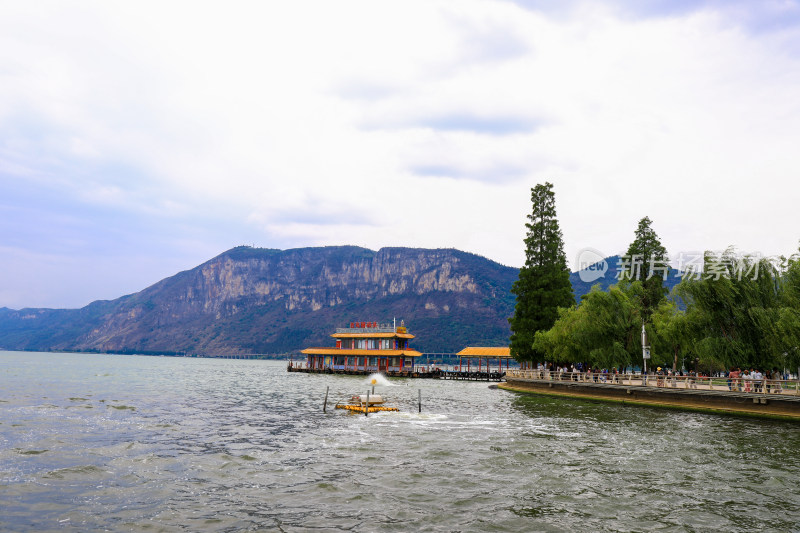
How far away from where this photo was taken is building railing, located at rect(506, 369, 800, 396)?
3536 centimetres

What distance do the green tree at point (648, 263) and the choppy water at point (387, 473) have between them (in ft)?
101

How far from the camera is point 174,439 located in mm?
23578

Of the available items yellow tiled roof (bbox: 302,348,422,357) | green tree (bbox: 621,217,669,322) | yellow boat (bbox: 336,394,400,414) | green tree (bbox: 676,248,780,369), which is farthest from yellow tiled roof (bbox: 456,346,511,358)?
yellow boat (bbox: 336,394,400,414)

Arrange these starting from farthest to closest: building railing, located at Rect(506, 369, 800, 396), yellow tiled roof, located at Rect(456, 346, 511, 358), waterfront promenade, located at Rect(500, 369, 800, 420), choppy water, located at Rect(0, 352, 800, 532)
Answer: yellow tiled roof, located at Rect(456, 346, 511, 358) → building railing, located at Rect(506, 369, 800, 396) → waterfront promenade, located at Rect(500, 369, 800, 420) → choppy water, located at Rect(0, 352, 800, 532)

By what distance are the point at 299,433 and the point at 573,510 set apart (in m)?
15.6

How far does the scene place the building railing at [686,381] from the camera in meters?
35.4

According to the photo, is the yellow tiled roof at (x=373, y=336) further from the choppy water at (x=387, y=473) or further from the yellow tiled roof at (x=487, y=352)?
the choppy water at (x=387, y=473)

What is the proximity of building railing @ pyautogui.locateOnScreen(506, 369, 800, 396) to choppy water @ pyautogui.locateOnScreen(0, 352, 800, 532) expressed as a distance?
177 inches

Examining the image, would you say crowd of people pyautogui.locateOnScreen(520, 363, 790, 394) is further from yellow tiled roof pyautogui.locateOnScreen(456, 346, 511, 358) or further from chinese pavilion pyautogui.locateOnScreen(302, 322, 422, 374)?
chinese pavilion pyautogui.locateOnScreen(302, 322, 422, 374)

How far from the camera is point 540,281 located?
216ft

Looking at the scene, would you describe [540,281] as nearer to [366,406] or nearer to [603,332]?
[603,332]

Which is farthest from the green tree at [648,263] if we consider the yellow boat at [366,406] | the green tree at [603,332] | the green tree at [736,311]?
the yellow boat at [366,406]

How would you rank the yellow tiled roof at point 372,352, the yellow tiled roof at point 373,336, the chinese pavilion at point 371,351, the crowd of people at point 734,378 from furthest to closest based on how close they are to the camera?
the yellow tiled roof at point 373,336
the chinese pavilion at point 371,351
the yellow tiled roof at point 372,352
the crowd of people at point 734,378

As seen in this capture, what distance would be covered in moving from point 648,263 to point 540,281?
1255cm
